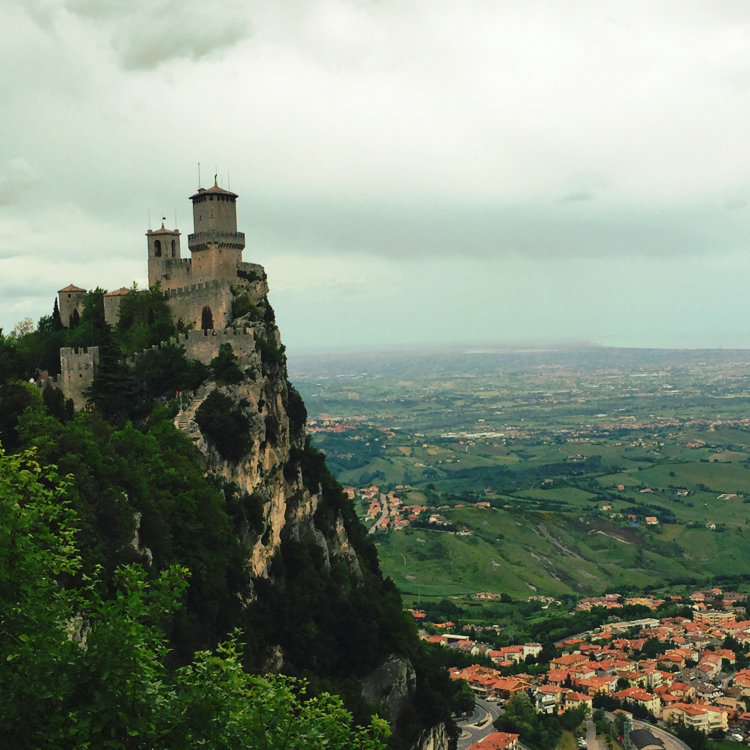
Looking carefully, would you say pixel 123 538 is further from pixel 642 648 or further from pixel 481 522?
pixel 481 522

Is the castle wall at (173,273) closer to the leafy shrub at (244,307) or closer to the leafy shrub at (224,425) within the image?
the leafy shrub at (244,307)

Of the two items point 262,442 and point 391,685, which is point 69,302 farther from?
point 391,685

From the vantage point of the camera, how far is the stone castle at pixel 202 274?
5975 cm

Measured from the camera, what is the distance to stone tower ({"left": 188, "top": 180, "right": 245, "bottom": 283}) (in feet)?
203

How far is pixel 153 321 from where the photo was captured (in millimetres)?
59844

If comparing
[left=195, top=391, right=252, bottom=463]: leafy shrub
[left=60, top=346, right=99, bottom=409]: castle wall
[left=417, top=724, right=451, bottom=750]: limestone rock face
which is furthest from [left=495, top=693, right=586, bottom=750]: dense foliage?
[left=60, top=346, right=99, bottom=409]: castle wall

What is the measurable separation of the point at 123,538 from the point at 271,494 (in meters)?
19.4

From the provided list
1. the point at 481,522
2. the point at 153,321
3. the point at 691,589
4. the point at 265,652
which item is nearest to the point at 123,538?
the point at 265,652

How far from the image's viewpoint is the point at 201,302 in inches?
2355

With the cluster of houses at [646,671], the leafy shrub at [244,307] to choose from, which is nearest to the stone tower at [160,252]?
the leafy shrub at [244,307]

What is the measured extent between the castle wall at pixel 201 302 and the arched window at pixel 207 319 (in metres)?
0.07

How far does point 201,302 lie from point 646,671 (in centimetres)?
7099

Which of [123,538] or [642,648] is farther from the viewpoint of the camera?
[642,648]

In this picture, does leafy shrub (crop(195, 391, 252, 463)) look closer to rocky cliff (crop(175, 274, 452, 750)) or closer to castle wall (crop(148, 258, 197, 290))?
rocky cliff (crop(175, 274, 452, 750))
